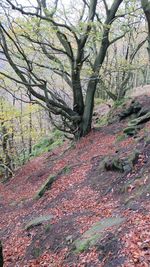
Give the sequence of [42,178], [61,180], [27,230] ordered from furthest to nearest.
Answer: [42,178], [61,180], [27,230]

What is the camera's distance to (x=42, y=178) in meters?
14.2

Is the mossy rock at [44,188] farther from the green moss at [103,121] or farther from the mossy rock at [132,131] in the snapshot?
the green moss at [103,121]

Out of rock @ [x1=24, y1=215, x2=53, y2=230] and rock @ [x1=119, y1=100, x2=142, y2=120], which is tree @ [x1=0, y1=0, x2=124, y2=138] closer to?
rock @ [x1=119, y1=100, x2=142, y2=120]

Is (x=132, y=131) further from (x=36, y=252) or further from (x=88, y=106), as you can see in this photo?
(x=36, y=252)

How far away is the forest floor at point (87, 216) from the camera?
5.60 metres

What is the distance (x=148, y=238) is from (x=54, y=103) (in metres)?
10.1

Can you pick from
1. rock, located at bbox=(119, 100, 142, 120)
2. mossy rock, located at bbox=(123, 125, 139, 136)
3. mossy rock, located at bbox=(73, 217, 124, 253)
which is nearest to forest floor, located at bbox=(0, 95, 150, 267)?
mossy rock, located at bbox=(73, 217, 124, 253)

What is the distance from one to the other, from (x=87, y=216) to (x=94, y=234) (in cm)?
127

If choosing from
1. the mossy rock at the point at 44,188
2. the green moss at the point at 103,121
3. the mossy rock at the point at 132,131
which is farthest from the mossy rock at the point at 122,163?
the green moss at the point at 103,121

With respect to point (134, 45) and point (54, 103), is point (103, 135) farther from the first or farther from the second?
point (134, 45)

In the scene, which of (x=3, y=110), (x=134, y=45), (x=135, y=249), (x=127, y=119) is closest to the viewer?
(x=135, y=249)

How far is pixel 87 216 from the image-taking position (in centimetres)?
762

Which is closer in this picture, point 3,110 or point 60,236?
point 60,236

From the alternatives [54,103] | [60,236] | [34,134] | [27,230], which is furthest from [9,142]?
[60,236]
